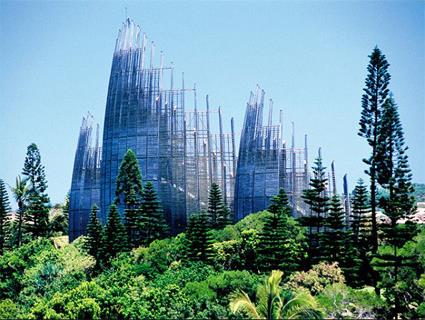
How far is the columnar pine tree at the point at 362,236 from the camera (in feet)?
96.1

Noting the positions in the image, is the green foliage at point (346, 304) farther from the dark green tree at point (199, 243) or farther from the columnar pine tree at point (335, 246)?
the dark green tree at point (199, 243)

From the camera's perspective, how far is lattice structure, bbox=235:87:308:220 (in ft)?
134

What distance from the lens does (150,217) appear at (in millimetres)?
37156

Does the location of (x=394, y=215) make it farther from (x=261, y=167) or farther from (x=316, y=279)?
(x=261, y=167)

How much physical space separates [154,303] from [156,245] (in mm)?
9213

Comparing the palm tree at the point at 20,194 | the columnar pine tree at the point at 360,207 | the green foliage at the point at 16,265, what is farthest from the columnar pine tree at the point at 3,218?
the columnar pine tree at the point at 360,207

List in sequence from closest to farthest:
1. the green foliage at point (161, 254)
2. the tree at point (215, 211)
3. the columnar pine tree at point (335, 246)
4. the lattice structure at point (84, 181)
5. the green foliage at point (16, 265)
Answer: the green foliage at point (161, 254)
the columnar pine tree at point (335, 246)
the green foliage at point (16, 265)
the tree at point (215, 211)
the lattice structure at point (84, 181)

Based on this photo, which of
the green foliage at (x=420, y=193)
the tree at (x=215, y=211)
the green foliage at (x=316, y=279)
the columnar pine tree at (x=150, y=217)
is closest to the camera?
the green foliage at (x=316, y=279)

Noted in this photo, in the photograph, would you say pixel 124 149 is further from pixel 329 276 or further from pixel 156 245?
pixel 329 276

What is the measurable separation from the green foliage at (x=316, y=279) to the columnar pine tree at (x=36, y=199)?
69.2 ft

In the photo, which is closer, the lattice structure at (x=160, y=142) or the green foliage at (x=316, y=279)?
the green foliage at (x=316, y=279)

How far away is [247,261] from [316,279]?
5087 mm

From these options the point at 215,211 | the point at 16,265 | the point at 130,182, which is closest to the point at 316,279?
the point at 215,211

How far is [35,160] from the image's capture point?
44406 mm
